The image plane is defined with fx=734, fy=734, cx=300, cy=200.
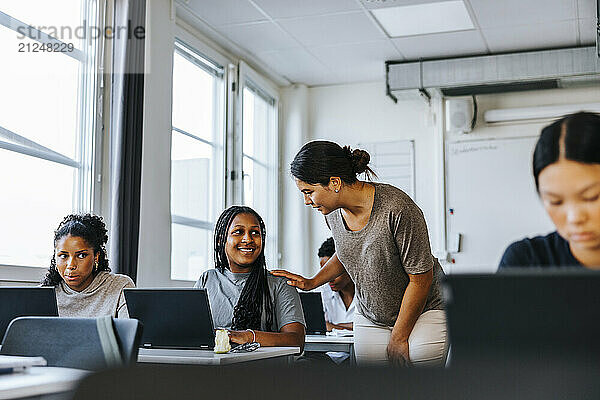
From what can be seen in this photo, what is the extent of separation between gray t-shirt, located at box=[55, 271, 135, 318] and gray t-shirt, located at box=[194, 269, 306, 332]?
36cm

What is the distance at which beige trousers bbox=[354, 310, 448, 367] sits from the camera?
2.47m

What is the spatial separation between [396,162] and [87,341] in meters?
5.04

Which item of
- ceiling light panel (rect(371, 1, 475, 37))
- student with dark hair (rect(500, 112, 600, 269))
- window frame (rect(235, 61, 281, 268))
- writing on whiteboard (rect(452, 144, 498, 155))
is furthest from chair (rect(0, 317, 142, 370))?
writing on whiteboard (rect(452, 144, 498, 155))

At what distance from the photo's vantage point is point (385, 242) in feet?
8.11

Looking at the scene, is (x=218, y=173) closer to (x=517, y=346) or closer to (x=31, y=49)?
(x=31, y=49)

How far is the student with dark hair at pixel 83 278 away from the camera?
2.91 m

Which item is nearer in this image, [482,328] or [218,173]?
[482,328]

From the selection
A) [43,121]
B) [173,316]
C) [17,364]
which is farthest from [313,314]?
[17,364]

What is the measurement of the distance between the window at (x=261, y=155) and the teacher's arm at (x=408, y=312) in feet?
11.8

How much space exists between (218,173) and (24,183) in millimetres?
2230

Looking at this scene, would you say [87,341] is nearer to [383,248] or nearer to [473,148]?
[383,248]

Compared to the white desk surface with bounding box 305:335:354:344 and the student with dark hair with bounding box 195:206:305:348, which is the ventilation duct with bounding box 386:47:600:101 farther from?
the student with dark hair with bounding box 195:206:305:348

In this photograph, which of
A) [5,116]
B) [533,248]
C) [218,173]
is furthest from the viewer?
[218,173]

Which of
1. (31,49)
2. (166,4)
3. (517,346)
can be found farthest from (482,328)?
(166,4)
